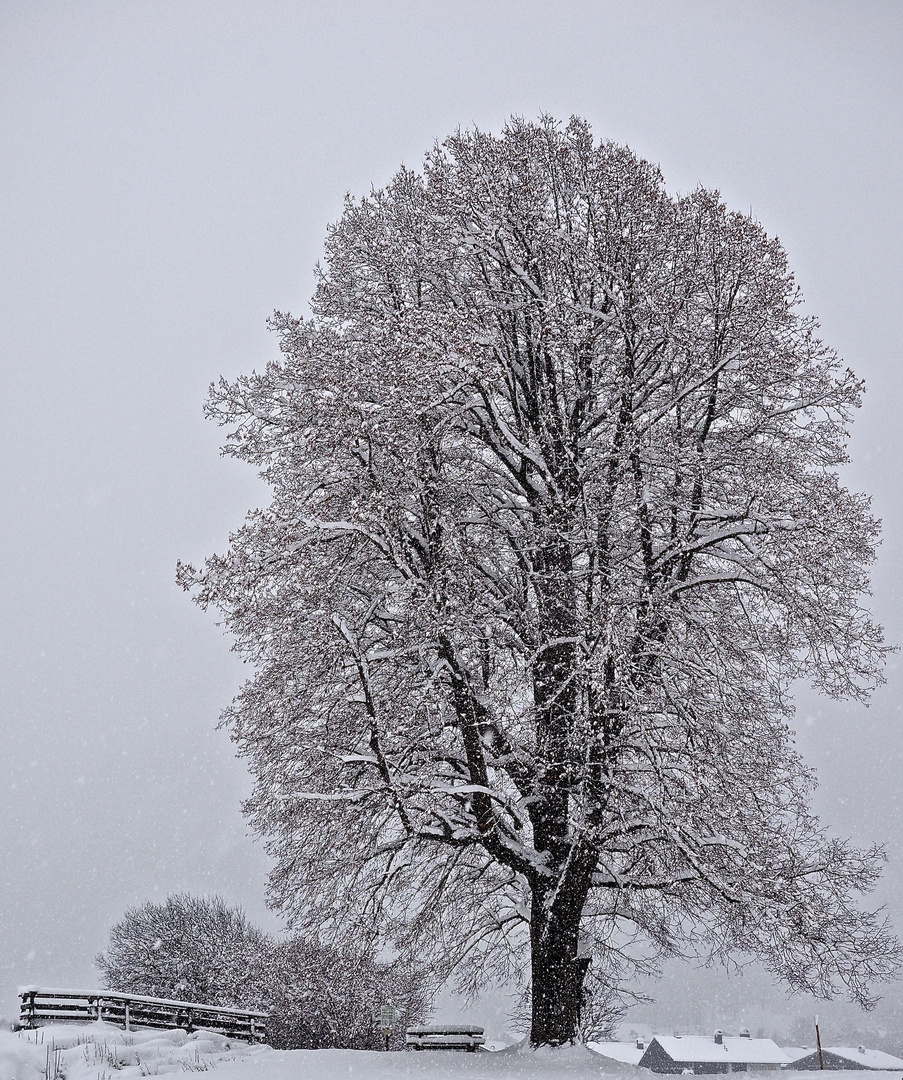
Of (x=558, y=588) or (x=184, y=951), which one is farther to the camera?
(x=184, y=951)

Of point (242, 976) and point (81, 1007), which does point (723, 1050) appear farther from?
point (81, 1007)

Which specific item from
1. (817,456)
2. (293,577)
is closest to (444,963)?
(293,577)

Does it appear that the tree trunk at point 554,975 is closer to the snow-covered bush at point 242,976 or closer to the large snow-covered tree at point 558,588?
the large snow-covered tree at point 558,588

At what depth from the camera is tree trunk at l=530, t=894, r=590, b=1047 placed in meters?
10.4

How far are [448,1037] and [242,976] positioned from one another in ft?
59.6

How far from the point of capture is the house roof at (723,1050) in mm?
52156

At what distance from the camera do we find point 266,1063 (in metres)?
10.9

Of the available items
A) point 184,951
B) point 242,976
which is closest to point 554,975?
point 242,976

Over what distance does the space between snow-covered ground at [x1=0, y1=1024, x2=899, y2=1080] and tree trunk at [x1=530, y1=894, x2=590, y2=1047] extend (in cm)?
28

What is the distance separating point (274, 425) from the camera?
41.1 feet

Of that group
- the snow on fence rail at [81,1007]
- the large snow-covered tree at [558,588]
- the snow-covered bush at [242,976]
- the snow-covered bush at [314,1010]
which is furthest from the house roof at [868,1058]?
the large snow-covered tree at [558,588]

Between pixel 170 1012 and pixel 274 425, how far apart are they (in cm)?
1324

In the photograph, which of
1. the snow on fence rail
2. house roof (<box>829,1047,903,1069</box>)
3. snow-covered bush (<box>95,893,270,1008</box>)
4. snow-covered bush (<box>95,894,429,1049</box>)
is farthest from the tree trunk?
house roof (<box>829,1047,903,1069</box>)

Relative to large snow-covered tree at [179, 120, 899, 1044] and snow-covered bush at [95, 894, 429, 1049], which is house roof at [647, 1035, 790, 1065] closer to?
snow-covered bush at [95, 894, 429, 1049]
